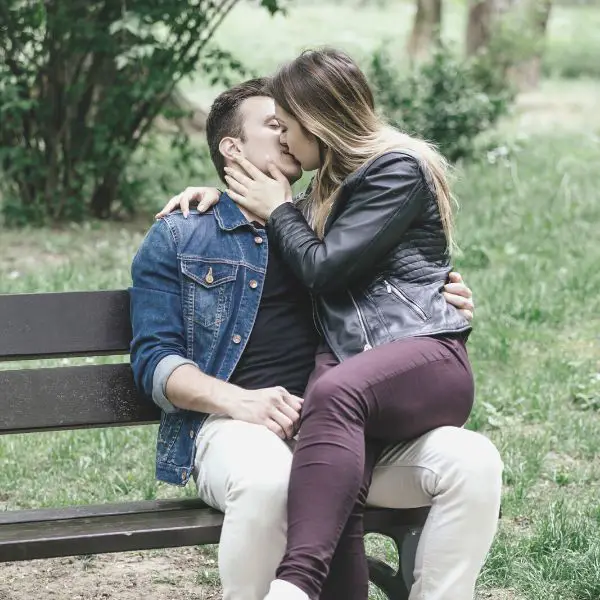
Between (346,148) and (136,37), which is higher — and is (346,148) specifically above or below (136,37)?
above

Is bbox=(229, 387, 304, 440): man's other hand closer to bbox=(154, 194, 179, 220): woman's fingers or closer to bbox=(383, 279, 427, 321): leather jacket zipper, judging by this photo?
bbox=(383, 279, 427, 321): leather jacket zipper

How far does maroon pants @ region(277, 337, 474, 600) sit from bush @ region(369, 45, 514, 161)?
6.32 metres

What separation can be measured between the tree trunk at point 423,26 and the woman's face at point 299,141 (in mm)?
15530

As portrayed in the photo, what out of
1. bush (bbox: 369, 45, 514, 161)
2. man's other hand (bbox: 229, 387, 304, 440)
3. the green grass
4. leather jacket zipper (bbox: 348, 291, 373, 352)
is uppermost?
leather jacket zipper (bbox: 348, 291, 373, 352)

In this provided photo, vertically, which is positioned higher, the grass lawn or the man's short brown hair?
A: the man's short brown hair

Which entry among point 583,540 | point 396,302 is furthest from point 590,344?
point 396,302

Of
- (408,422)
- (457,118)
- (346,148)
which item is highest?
(346,148)

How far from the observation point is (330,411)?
2.82 meters

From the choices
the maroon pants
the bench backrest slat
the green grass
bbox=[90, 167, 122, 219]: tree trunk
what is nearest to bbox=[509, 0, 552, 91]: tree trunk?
the green grass

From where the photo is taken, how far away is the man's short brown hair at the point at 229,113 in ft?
11.2

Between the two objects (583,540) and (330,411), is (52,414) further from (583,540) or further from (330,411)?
(583,540)

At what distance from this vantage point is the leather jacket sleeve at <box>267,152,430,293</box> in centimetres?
305

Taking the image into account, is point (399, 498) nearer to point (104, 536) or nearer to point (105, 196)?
point (104, 536)

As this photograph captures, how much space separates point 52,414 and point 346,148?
3.61ft
